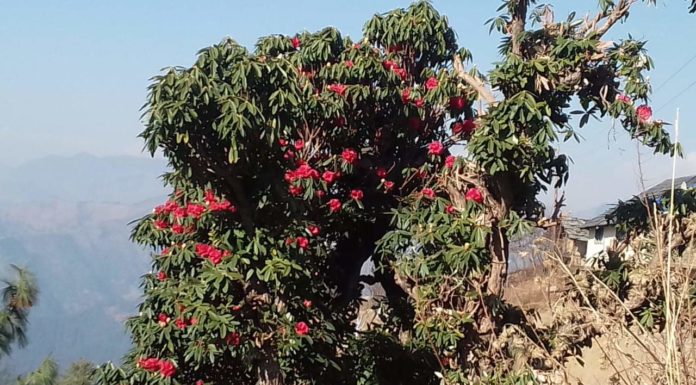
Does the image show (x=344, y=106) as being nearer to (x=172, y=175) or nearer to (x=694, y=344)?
(x=172, y=175)

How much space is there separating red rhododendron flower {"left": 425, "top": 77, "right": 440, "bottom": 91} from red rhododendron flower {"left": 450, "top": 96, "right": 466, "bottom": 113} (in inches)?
7.0

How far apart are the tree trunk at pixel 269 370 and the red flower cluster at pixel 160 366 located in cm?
77

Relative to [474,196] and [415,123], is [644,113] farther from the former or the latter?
[415,123]

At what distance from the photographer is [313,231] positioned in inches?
233

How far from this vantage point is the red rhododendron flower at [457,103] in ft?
20.9

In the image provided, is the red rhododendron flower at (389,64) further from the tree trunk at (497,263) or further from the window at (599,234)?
the window at (599,234)

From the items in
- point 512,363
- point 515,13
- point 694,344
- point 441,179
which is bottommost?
point 512,363

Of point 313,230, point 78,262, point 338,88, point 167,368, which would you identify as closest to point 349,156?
point 338,88

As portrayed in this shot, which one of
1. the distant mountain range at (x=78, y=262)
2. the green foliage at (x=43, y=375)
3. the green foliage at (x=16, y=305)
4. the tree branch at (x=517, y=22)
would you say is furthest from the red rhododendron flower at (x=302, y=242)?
the distant mountain range at (x=78, y=262)

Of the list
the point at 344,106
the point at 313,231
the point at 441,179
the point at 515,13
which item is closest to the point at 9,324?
the point at 313,231

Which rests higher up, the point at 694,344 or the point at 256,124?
the point at 256,124

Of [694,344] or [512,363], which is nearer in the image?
[694,344]

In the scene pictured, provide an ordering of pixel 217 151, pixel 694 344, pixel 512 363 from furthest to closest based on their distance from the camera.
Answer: pixel 512 363 < pixel 217 151 < pixel 694 344

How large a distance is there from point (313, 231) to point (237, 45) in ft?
5.21
